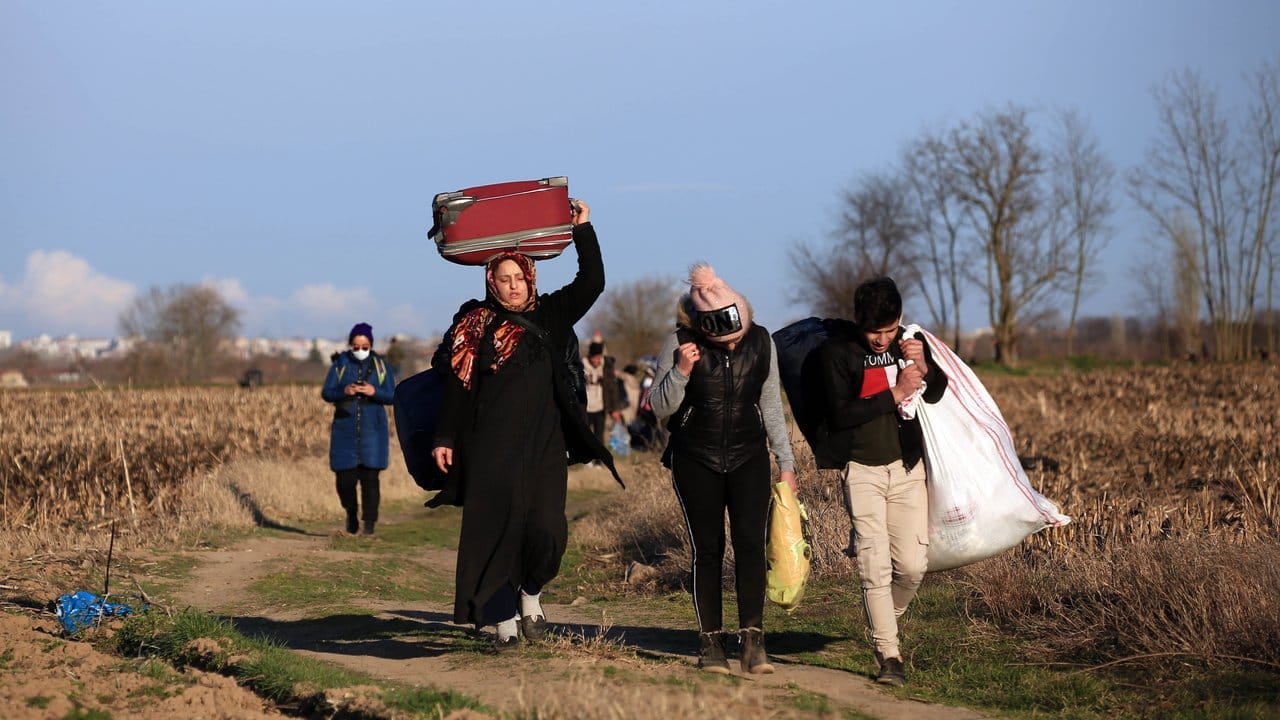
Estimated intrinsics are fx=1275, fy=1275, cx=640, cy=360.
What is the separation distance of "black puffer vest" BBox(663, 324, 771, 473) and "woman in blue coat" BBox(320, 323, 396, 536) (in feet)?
22.4

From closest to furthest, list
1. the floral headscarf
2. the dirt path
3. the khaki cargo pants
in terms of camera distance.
Result: the dirt path < the khaki cargo pants < the floral headscarf

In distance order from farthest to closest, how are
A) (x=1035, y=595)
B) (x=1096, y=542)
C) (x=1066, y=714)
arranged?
(x=1096, y=542) < (x=1035, y=595) < (x=1066, y=714)

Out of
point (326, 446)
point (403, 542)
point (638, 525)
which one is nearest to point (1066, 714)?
point (638, 525)

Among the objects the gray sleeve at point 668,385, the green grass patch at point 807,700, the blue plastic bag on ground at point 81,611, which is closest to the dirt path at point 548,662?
the green grass patch at point 807,700

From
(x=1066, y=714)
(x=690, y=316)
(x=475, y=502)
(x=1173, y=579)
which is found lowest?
(x=1066, y=714)

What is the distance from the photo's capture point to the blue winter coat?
12.5 m

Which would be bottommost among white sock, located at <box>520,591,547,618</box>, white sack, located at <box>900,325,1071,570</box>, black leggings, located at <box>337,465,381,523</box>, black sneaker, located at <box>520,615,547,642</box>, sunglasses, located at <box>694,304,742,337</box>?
black sneaker, located at <box>520,615,547,642</box>

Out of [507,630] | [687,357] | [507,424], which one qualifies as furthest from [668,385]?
[507,630]

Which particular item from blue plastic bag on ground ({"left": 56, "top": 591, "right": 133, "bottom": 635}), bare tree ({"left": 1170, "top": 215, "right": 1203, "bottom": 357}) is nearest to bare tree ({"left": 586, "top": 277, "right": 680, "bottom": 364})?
bare tree ({"left": 1170, "top": 215, "right": 1203, "bottom": 357})

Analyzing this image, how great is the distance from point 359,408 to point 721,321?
24.0 ft

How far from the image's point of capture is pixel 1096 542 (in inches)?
372

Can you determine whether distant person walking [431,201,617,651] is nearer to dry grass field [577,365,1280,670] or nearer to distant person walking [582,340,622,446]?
dry grass field [577,365,1280,670]

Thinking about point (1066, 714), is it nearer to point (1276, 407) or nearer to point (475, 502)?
point (475, 502)

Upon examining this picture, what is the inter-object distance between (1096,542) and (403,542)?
7.22 meters
